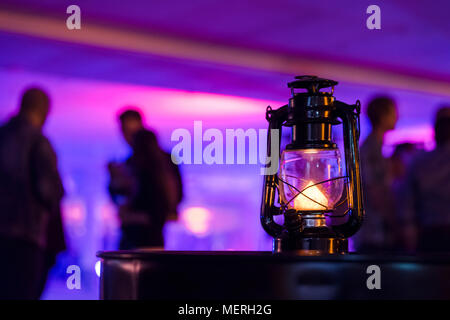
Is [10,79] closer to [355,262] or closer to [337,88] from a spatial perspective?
[337,88]

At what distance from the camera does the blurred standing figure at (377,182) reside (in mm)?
2486

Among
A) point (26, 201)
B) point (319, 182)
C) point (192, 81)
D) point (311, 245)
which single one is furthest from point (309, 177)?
point (192, 81)

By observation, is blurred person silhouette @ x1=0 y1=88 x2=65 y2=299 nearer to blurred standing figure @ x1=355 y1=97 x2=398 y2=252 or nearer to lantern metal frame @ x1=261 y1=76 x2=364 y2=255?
blurred standing figure @ x1=355 y1=97 x2=398 y2=252

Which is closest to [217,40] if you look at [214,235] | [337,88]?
[337,88]

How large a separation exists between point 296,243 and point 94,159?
4.79 m

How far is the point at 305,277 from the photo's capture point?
0.79m

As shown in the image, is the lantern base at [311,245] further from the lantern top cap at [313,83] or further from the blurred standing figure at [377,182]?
the blurred standing figure at [377,182]

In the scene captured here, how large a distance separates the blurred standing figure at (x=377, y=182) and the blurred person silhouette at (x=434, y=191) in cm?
10

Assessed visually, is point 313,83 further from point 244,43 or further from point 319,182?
point 244,43

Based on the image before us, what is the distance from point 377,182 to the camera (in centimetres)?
250

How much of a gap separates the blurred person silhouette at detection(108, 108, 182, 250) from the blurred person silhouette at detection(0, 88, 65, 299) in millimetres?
376

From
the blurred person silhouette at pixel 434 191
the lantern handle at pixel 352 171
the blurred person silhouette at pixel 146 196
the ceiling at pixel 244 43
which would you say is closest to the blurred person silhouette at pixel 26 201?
the blurred person silhouette at pixel 146 196

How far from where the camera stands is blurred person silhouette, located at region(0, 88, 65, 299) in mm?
2244

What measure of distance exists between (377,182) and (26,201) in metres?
1.38
